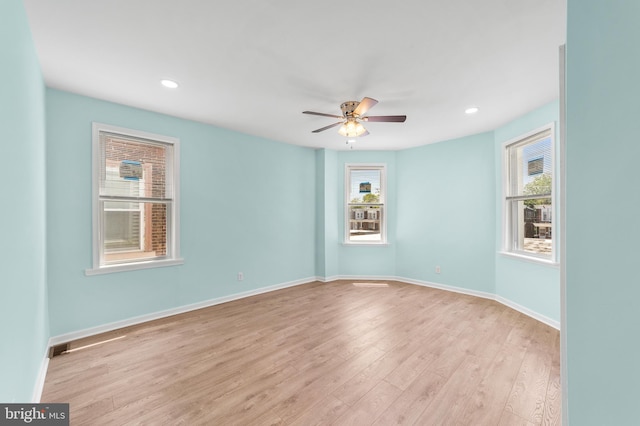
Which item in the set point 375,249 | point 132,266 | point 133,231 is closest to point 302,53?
point 133,231

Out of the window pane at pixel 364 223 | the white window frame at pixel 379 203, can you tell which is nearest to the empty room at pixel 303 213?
the white window frame at pixel 379 203

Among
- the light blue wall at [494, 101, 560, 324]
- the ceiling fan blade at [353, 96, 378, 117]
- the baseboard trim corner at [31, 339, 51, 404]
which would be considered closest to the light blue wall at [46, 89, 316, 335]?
the baseboard trim corner at [31, 339, 51, 404]

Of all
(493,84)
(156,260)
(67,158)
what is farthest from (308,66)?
(156,260)

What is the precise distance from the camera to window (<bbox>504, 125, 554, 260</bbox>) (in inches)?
139

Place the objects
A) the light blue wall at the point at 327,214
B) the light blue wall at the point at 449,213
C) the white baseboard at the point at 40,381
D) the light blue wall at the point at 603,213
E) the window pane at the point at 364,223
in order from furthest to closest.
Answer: the window pane at the point at 364,223
the light blue wall at the point at 327,214
the light blue wall at the point at 449,213
the white baseboard at the point at 40,381
the light blue wall at the point at 603,213

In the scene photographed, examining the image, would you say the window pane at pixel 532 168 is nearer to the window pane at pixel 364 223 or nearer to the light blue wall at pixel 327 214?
the window pane at pixel 364 223

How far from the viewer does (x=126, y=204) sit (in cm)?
345

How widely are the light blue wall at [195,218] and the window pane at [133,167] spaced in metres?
0.18

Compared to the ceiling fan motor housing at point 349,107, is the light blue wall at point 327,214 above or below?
below

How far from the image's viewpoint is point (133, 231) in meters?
3.52

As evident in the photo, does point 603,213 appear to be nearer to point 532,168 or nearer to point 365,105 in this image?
point 365,105

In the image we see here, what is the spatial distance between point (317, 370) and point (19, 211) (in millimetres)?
2405

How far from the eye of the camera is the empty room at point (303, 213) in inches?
40.2

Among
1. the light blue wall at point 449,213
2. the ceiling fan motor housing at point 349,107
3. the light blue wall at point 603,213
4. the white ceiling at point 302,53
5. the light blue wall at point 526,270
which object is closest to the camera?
the light blue wall at point 603,213
